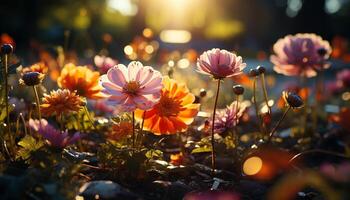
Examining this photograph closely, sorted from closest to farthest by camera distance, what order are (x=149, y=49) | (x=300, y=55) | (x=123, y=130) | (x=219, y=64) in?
1. (x=219, y=64)
2. (x=123, y=130)
3. (x=300, y=55)
4. (x=149, y=49)

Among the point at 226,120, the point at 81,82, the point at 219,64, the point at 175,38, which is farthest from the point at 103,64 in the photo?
the point at 175,38

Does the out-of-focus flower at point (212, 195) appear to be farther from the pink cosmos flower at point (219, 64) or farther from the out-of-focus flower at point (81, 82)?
the out-of-focus flower at point (81, 82)

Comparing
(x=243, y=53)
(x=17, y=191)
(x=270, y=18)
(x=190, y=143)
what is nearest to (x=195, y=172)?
(x=190, y=143)

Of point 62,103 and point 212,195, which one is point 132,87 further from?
point 212,195

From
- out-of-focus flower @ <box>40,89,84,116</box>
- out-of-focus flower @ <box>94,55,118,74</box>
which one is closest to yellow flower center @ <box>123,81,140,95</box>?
out-of-focus flower @ <box>40,89,84,116</box>

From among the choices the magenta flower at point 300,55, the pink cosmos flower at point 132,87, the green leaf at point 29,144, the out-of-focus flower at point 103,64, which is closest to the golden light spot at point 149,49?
the out-of-focus flower at point 103,64

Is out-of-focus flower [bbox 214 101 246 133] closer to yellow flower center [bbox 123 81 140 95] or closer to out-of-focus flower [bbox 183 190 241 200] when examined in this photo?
out-of-focus flower [bbox 183 190 241 200]
